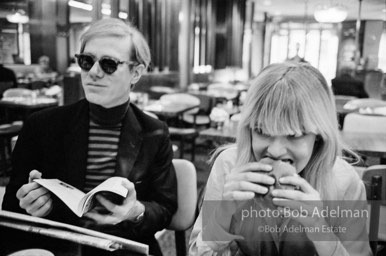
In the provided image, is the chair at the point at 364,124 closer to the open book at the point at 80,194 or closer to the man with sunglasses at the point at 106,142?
the man with sunglasses at the point at 106,142

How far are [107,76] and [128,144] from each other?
29cm

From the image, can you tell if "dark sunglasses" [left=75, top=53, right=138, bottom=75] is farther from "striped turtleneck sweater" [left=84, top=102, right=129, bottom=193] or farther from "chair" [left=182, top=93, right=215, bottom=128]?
"chair" [left=182, top=93, right=215, bottom=128]

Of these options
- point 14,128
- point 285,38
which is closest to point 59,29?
point 14,128

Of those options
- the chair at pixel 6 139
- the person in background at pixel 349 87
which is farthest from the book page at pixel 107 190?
the person in background at pixel 349 87

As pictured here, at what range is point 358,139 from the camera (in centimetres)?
329

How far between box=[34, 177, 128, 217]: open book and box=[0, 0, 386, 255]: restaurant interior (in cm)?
58

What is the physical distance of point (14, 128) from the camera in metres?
4.53

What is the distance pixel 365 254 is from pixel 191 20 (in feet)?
31.1

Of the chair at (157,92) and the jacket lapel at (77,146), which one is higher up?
the jacket lapel at (77,146)

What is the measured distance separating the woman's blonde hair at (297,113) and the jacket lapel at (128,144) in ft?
1.90

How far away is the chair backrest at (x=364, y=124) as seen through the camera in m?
3.66

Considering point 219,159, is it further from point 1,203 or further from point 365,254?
point 1,203

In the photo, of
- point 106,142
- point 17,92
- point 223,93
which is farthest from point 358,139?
point 223,93

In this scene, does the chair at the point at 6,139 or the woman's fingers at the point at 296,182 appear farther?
the chair at the point at 6,139
